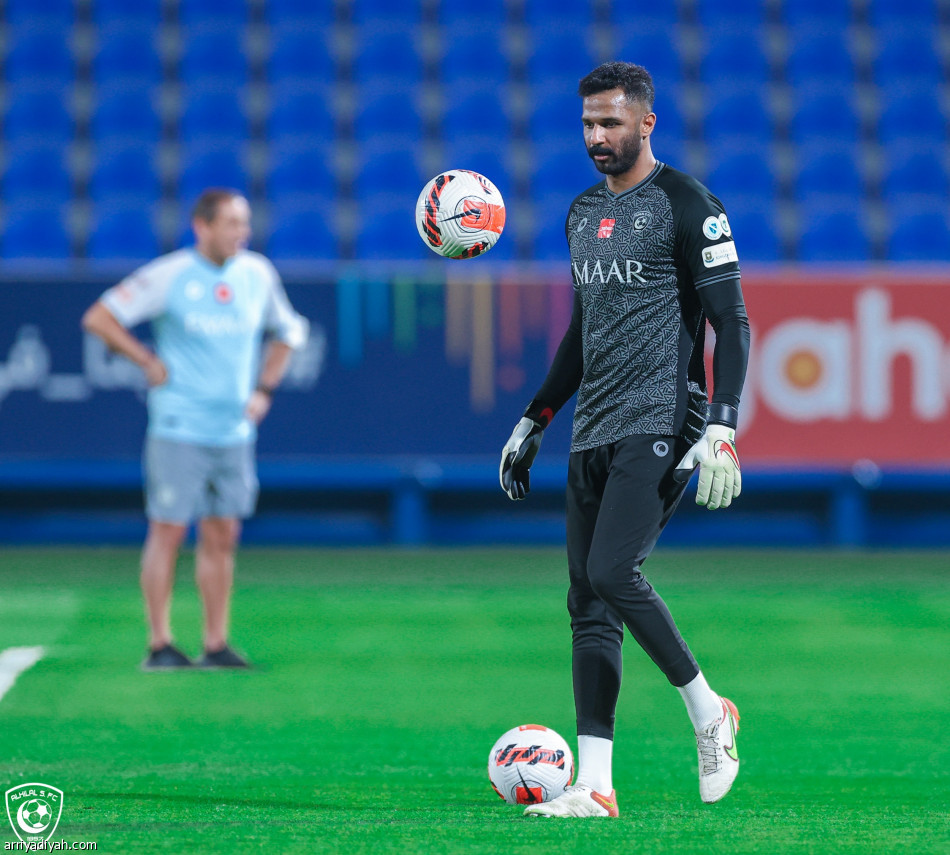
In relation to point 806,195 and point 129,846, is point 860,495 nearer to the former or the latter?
point 806,195

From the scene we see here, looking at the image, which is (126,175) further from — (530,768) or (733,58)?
(530,768)

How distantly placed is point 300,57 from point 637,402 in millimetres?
12544

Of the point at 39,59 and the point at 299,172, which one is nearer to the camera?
the point at 299,172

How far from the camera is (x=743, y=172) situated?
1598 centimetres

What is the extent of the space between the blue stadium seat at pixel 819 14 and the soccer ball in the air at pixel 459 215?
1300cm

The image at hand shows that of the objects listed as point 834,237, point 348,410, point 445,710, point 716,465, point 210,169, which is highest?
point 210,169

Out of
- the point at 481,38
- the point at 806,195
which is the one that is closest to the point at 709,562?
the point at 806,195

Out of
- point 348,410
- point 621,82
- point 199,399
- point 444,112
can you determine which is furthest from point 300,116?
point 621,82

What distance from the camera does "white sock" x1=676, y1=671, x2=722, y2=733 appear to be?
463 centimetres

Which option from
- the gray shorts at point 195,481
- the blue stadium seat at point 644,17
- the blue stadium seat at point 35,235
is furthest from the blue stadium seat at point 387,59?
the gray shorts at point 195,481

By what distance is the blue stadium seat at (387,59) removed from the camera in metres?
16.3

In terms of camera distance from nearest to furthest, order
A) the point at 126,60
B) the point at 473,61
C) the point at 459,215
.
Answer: the point at 459,215, the point at 126,60, the point at 473,61

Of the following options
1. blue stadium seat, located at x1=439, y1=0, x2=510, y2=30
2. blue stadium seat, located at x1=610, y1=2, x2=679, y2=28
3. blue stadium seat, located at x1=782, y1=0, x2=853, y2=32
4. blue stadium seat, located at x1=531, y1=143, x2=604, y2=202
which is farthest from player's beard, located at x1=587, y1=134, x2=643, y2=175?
blue stadium seat, located at x1=782, y1=0, x2=853, y2=32

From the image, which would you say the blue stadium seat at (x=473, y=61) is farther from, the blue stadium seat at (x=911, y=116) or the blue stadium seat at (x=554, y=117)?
the blue stadium seat at (x=911, y=116)
